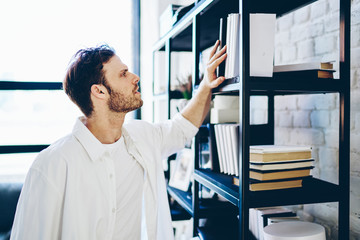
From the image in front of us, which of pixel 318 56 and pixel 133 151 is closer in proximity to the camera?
pixel 318 56

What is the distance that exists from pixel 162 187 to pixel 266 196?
2.38ft

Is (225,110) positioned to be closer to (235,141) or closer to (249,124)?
(235,141)

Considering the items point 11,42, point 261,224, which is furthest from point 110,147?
point 11,42

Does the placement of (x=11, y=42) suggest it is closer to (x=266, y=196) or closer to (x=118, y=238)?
(x=118, y=238)

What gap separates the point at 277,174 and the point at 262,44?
45 cm

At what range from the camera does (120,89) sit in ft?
4.99

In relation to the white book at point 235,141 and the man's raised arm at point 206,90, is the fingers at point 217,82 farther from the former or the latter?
the white book at point 235,141

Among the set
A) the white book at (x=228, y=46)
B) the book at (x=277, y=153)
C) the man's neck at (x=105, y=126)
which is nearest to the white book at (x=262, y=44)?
the white book at (x=228, y=46)

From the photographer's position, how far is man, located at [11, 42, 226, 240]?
1.27m

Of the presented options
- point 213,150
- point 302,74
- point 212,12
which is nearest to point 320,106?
point 302,74

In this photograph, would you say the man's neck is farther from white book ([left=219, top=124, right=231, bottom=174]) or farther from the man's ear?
white book ([left=219, top=124, right=231, bottom=174])

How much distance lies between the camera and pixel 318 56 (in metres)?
1.43

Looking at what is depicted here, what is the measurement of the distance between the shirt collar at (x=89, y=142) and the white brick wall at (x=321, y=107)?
0.98 m

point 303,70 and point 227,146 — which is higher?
point 303,70
